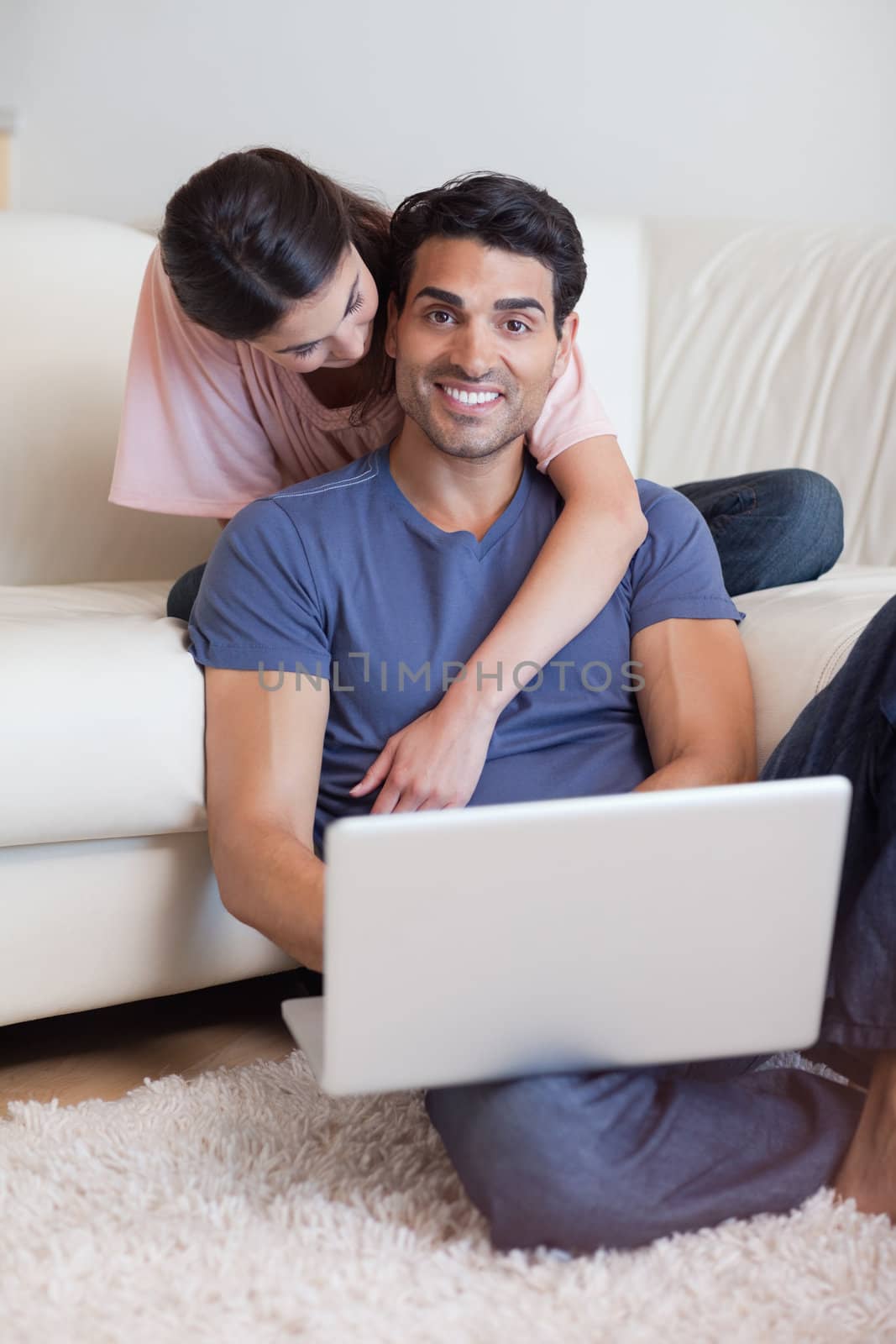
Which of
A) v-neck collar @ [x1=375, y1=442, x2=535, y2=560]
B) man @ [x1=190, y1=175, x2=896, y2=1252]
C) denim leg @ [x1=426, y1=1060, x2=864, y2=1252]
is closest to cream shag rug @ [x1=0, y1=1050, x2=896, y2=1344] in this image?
denim leg @ [x1=426, y1=1060, x2=864, y2=1252]

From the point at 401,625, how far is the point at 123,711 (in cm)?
27

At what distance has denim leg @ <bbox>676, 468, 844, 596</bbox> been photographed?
155 cm

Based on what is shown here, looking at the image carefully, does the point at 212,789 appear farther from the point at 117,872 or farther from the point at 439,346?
the point at 439,346

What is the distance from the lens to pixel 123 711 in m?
1.19

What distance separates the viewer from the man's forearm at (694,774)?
3.87ft

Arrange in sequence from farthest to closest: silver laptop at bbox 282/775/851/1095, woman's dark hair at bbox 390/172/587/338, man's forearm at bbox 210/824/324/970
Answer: woman's dark hair at bbox 390/172/587/338
man's forearm at bbox 210/824/324/970
silver laptop at bbox 282/775/851/1095

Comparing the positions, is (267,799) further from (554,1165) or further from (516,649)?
(554,1165)

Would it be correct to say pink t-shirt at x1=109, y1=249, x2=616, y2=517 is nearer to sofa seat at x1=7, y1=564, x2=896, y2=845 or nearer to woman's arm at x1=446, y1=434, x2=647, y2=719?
woman's arm at x1=446, y1=434, x2=647, y2=719

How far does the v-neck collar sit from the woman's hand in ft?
0.60

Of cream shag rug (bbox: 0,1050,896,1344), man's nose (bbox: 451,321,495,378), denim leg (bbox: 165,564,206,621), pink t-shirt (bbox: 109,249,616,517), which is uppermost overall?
man's nose (bbox: 451,321,495,378)

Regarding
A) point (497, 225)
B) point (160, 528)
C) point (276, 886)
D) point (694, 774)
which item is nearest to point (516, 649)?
point (694, 774)

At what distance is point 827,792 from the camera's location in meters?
0.82

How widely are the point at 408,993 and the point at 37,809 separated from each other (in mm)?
491

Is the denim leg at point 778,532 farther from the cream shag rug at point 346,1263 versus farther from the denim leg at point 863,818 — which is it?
the cream shag rug at point 346,1263
